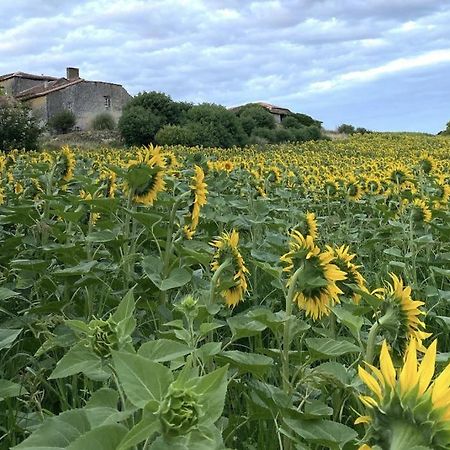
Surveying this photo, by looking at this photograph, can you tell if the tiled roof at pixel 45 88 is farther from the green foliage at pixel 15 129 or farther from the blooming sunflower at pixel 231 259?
the blooming sunflower at pixel 231 259

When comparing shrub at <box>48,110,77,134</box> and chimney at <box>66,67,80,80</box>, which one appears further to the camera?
chimney at <box>66,67,80,80</box>

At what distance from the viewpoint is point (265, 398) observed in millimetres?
1345

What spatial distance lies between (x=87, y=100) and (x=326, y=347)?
3614 cm

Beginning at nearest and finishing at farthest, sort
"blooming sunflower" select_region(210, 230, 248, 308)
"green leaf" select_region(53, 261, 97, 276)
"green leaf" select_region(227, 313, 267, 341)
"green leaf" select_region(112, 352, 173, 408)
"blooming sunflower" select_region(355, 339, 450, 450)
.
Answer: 1. "blooming sunflower" select_region(355, 339, 450, 450)
2. "green leaf" select_region(112, 352, 173, 408)
3. "green leaf" select_region(227, 313, 267, 341)
4. "blooming sunflower" select_region(210, 230, 248, 308)
5. "green leaf" select_region(53, 261, 97, 276)

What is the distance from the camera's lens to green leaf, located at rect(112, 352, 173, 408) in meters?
0.70

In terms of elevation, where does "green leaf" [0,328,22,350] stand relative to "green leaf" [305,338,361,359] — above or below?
above

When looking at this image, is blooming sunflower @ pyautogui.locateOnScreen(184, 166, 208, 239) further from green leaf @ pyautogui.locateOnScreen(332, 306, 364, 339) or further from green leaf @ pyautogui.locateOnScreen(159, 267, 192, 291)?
green leaf @ pyautogui.locateOnScreen(332, 306, 364, 339)

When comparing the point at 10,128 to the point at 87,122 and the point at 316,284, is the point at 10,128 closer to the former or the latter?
the point at 316,284

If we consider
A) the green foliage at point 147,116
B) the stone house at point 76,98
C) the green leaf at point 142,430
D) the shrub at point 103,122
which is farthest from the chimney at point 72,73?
the green leaf at point 142,430

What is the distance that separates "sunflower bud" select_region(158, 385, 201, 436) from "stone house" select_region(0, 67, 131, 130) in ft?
112

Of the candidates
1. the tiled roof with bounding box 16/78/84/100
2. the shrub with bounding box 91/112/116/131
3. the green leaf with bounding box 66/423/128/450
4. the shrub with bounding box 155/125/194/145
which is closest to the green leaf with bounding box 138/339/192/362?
the green leaf with bounding box 66/423/128/450

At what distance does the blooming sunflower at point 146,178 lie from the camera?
2.29 metres

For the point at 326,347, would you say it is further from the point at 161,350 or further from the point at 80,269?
the point at 80,269

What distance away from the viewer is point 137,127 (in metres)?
24.5
